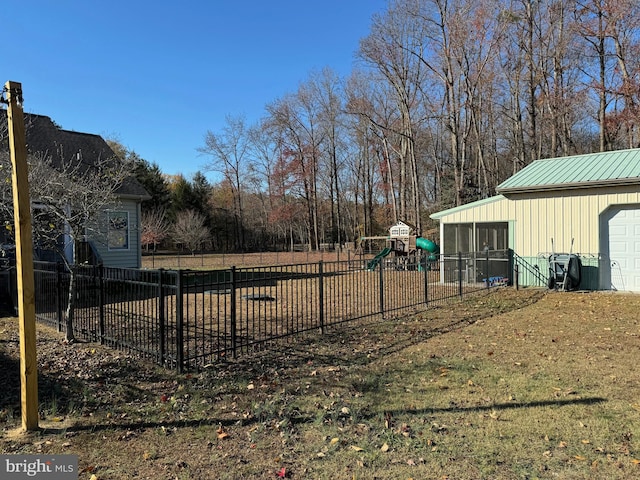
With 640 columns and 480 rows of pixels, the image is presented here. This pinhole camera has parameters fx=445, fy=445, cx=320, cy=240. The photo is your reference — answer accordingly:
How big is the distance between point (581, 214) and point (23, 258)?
13.0 metres

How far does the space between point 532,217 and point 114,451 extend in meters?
12.8

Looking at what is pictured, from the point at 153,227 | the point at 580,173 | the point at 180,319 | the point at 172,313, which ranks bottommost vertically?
the point at 172,313

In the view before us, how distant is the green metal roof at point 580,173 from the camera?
11.6m

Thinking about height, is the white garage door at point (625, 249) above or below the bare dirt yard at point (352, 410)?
above

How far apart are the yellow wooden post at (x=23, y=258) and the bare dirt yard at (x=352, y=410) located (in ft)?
1.05

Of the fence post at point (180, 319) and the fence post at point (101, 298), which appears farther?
the fence post at point (101, 298)

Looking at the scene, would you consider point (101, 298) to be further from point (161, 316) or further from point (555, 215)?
point (555, 215)

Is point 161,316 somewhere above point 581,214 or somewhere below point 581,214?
below

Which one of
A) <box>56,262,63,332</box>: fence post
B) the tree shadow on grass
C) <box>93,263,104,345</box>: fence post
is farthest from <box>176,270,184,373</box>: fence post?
<box>56,262,63,332</box>: fence post

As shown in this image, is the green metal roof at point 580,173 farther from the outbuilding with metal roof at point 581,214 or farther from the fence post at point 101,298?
the fence post at point 101,298

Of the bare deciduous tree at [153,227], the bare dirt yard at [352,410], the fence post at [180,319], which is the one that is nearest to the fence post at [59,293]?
the bare dirt yard at [352,410]

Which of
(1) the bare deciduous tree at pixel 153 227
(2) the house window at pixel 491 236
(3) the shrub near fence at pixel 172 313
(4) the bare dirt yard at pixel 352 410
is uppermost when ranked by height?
(1) the bare deciduous tree at pixel 153 227

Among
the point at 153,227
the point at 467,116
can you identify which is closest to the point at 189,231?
the point at 153,227

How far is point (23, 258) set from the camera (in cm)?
365
